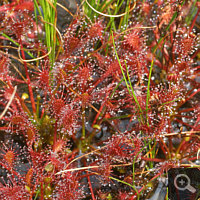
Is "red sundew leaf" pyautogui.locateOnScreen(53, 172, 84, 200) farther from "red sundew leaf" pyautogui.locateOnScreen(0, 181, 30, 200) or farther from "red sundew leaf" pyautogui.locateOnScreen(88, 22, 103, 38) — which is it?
"red sundew leaf" pyautogui.locateOnScreen(88, 22, 103, 38)

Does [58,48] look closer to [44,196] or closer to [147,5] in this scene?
[147,5]

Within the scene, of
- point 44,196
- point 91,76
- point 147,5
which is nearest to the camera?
point 44,196

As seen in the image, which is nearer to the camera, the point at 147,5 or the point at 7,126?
the point at 7,126

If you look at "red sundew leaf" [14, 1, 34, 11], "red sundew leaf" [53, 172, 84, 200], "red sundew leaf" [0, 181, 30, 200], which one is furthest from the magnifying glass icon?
"red sundew leaf" [14, 1, 34, 11]

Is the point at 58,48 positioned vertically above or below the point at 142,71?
above

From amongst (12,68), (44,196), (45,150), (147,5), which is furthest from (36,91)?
(147,5)

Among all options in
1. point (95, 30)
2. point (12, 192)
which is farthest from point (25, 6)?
point (12, 192)
